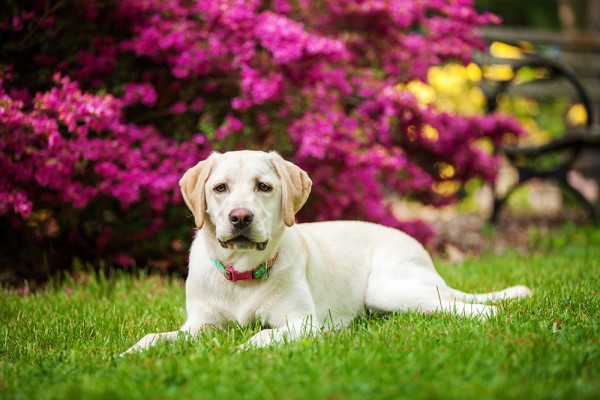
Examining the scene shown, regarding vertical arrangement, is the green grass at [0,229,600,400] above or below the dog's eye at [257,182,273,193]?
below

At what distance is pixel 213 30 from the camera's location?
17.7ft

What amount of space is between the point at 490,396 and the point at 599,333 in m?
1.16

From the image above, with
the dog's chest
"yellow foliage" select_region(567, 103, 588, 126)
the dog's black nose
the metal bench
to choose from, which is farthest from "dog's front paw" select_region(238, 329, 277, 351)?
"yellow foliage" select_region(567, 103, 588, 126)

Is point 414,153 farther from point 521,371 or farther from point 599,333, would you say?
point 521,371

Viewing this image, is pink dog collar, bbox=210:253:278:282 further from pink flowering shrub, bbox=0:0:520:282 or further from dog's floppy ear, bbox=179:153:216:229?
pink flowering shrub, bbox=0:0:520:282

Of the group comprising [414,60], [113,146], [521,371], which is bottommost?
[521,371]

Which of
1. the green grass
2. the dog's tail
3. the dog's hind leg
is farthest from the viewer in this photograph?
the dog's tail

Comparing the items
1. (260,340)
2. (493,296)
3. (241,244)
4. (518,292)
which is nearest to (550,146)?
(518,292)

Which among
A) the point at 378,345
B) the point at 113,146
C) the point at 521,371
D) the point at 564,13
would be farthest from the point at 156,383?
the point at 564,13

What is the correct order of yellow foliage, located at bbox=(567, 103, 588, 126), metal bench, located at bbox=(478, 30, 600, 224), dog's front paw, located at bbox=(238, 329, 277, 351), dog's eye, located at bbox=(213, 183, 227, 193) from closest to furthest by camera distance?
dog's front paw, located at bbox=(238, 329, 277, 351) → dog's eye, located at bbox=(213, 183, 227, 193) → metal bench, located at bbox=(478, 30, 600, 224) → yellow foliage, located at bbox=(567, 103, 588, 126)

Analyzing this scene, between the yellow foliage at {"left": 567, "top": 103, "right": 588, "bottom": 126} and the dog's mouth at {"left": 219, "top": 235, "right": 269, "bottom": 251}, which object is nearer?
the dog's mouth at {"left": 219, "top": 235, "right": 269, "bottom": 251}

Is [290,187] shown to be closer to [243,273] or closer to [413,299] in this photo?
[243,273]

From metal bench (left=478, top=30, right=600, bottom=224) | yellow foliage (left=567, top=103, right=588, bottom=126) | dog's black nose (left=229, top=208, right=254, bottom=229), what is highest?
dog's black nose (left=229, top=208, right=254, bottom=229)

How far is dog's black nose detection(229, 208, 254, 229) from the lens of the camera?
10.3ft
